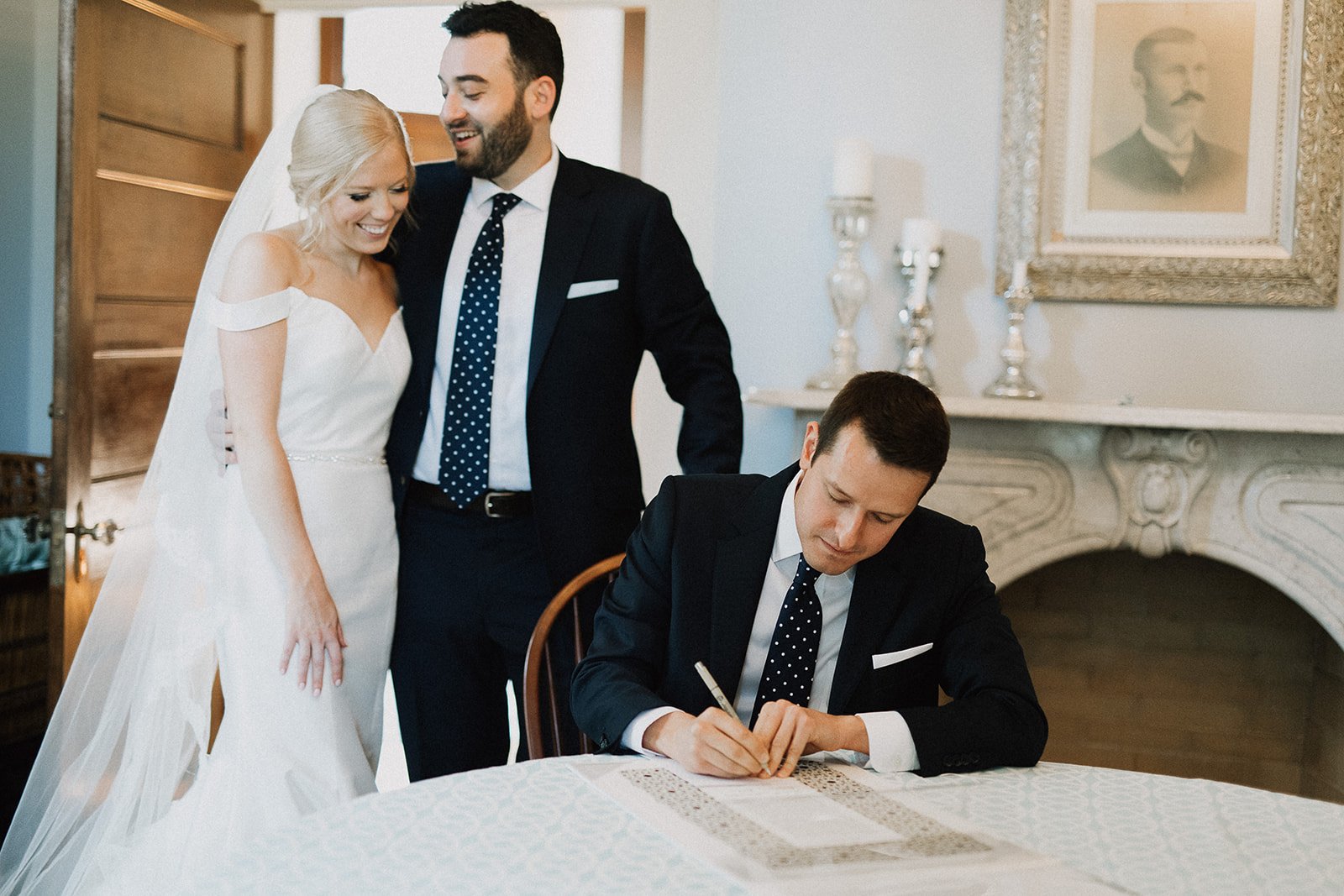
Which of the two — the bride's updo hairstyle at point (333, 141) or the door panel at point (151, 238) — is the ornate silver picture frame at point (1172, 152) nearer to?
the bride's updo hairstyle at point (333, 141)

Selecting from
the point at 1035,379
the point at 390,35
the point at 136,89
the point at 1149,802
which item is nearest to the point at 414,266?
the point at 136,89

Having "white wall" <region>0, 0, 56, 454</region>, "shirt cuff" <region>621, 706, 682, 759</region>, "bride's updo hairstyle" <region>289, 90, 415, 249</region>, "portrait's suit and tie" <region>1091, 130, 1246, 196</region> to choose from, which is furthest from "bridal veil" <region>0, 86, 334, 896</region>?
"white wall" <region>0, 0, 56, 454</region>

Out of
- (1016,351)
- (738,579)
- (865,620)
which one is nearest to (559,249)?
(738,579)

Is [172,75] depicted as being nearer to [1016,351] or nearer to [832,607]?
[1016,351]

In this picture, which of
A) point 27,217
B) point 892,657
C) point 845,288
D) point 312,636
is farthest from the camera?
point 27,217

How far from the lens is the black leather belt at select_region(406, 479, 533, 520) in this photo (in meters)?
2.16

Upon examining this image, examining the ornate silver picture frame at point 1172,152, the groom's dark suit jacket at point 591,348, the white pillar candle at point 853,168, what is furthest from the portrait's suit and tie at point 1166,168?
the groom's dark suit jacket at point 591,348

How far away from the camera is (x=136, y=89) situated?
3115 millimetres

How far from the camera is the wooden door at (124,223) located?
294 centimetres

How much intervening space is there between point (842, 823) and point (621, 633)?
0.52m

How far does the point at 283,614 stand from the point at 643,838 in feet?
3.47

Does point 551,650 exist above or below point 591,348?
below

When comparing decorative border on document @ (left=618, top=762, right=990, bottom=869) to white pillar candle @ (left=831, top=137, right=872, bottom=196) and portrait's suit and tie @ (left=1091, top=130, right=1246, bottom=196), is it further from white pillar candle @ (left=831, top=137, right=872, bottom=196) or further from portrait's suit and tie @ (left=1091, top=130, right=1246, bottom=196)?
portrait's suit and tie @ (left=1091, top=130, right=1246, bottom=196)

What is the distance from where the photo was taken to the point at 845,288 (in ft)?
10.6
